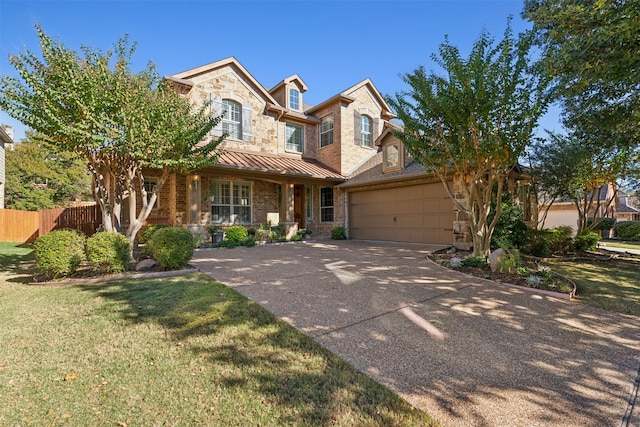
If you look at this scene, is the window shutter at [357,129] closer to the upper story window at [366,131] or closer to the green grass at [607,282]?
the upper story window at [366,131]

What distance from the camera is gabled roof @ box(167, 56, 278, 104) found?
11562 millimetres

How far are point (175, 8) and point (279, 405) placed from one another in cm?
1040

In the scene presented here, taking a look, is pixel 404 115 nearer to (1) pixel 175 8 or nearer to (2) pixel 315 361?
(2) pixel 315 361

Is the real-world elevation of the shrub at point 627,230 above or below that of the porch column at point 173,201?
below

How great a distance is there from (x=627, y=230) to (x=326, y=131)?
61.1ft

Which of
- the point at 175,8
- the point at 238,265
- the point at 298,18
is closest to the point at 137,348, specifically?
the point at 238,265

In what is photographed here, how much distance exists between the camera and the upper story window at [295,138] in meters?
15.1

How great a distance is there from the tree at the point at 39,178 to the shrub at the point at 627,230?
35.1m

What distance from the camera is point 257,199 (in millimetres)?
13438

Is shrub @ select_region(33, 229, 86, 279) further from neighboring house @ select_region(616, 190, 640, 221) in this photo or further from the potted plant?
neighboring house @ select_region(616, 190, 640, 221)

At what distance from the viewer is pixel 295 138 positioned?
606 inches

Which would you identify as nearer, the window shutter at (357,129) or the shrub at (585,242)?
the shrub at (585,242)

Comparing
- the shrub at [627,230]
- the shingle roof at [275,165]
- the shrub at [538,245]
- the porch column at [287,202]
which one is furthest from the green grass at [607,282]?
the shrub at [627,230]

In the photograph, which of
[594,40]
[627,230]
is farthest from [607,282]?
[627,230]
